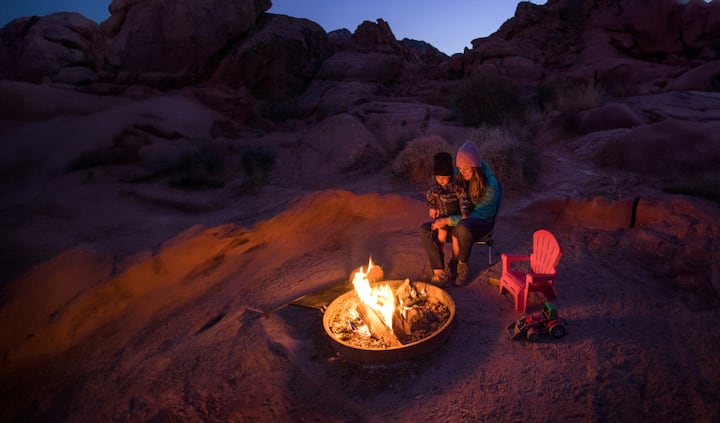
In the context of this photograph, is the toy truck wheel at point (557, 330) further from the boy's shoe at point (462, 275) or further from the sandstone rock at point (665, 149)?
the sandstone rock at point (665, 149)

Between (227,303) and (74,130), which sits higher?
(74,130)

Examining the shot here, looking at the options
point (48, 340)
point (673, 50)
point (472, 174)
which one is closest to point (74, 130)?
point (48, 340)

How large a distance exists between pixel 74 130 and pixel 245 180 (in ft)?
16.8

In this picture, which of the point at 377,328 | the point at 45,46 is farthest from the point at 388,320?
the point at 45,46

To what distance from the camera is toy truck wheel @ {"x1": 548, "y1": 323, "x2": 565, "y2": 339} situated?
330 centimetres

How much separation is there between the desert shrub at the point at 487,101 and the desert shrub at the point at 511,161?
343cm

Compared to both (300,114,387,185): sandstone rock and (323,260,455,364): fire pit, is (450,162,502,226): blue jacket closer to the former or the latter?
(323,260,455,364): fire pit

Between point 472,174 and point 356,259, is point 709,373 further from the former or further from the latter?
point 356,259

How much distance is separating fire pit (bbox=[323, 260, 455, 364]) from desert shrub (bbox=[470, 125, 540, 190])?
3.75 metres

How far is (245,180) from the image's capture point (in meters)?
8.50

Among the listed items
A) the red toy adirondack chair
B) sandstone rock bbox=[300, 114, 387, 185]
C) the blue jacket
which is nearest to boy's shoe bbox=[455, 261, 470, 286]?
the red toy adirondack chair

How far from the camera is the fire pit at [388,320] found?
3.28 meters

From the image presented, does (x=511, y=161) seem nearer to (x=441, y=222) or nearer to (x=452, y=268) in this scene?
(x=452, y=268)

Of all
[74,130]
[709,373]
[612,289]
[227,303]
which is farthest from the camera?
[74,130]
